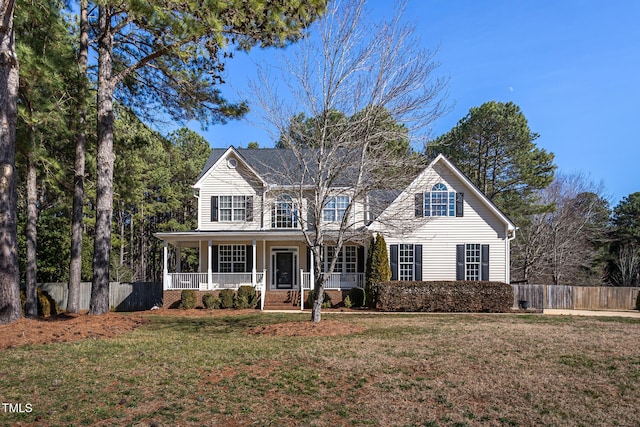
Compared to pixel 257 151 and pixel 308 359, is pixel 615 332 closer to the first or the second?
pixel 308 359

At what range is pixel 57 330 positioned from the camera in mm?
10758

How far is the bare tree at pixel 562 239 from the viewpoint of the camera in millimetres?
29484

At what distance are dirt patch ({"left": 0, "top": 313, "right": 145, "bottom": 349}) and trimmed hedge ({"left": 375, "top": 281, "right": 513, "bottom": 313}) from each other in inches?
379

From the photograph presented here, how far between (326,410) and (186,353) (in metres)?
4.00

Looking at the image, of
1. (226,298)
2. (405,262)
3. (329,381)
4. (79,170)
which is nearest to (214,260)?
(226,298)

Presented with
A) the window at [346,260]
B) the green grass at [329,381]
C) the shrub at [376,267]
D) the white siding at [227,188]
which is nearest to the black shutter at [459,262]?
the shrub at [376,267]

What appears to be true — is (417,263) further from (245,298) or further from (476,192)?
(245,298)

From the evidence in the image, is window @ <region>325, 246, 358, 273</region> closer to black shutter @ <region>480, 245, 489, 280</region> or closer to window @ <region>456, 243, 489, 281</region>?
window @ <region>456, 243, 489, 281</region>

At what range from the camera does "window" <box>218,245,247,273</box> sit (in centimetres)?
2291

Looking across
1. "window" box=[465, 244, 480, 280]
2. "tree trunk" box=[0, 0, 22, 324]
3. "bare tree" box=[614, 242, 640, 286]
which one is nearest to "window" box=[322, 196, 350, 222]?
"window" box=[465, 244, 480, 280]

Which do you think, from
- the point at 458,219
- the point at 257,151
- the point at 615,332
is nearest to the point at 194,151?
the point at 257,151

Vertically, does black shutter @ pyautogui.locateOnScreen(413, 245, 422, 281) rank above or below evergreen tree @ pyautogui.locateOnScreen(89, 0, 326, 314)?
below

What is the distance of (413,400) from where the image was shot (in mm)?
6617

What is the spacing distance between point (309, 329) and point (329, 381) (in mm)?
4423
